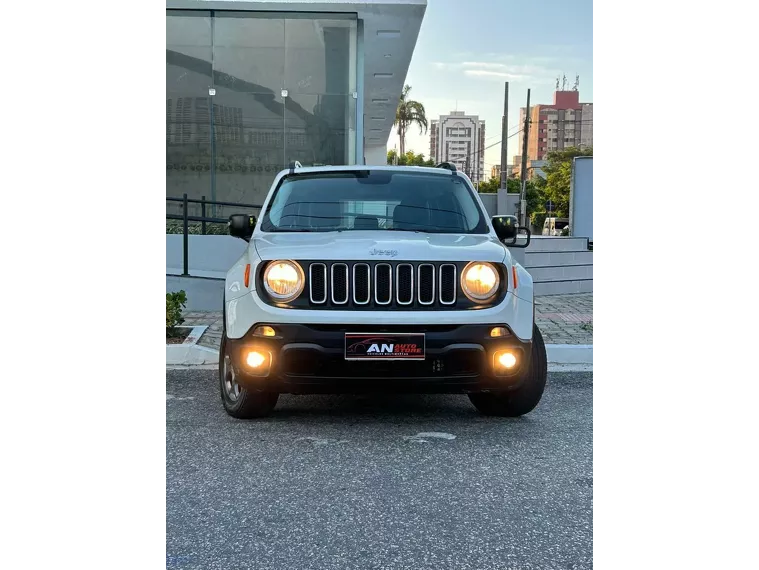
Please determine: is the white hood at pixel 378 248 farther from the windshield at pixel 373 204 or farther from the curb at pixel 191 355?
the curb at pixel 191 355

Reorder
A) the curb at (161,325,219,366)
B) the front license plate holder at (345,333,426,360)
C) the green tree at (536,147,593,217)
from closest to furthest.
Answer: the front license plate holder at (345,333,426,360), the curb at (161,325,219,366), the green tree at (536,147,593,217)

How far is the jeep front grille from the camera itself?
4.33 m

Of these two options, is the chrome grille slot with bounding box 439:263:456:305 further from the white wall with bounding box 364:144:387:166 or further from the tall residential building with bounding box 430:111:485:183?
the tall residential building with bounding box 430:111:485:183

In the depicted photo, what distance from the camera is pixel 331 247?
176 inches

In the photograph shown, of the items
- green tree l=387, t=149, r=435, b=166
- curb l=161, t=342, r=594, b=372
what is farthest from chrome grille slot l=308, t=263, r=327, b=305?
green tree l=387, t=149, r=435, b=166

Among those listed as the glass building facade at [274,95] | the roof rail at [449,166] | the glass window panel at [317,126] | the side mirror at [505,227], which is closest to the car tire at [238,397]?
the side mirror at [505,227]

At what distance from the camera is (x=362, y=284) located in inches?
171

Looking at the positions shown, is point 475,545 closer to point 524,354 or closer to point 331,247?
point 524,354

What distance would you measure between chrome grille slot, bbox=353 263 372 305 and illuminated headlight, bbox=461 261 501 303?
1.80 ft

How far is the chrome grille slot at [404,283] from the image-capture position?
14.2 ft

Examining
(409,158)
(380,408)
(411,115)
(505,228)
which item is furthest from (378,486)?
(409,158)

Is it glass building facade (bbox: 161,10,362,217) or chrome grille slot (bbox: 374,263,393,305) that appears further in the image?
glass building facade (bbox: 161,10,362,217)
